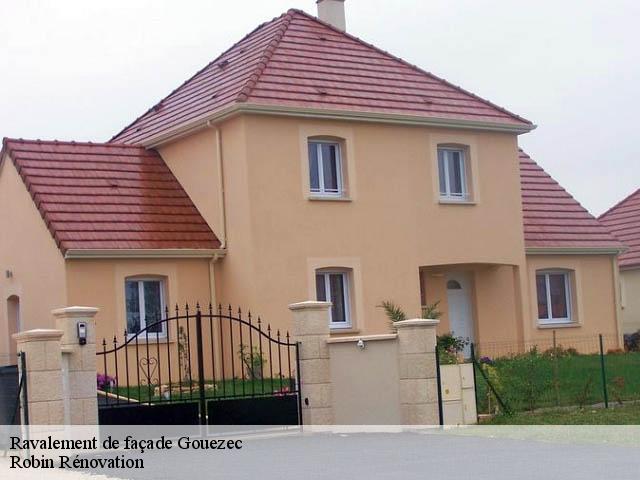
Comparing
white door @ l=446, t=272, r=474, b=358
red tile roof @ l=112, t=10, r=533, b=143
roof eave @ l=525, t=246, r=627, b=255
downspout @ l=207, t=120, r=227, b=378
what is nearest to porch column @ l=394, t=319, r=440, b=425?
downspout @ l=207, t=120, r=227, b=378

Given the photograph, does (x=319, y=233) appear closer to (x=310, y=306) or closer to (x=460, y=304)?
(x=460, y=304)

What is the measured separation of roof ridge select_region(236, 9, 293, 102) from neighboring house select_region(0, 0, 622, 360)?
56 mm

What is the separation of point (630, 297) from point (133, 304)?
2007 cm

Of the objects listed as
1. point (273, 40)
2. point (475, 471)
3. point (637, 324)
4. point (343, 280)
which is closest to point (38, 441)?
point (475, 471)

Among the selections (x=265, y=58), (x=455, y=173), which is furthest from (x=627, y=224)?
(x=265, y=58)

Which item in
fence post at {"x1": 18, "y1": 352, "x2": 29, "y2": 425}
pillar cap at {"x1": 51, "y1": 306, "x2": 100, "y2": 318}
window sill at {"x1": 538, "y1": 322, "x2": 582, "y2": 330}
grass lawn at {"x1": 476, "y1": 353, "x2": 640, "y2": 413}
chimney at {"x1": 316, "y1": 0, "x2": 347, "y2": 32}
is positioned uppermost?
chimney at {"x1": 316, "y1": 0, "x2": 347, "y2": 32}

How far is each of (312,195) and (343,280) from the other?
2.09m

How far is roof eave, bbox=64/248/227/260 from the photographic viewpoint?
2502 cm

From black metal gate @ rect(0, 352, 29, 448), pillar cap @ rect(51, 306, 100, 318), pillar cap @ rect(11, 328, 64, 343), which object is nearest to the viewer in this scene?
pillar cap @ rect(11, 328, 64, 343)

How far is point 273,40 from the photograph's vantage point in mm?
29125

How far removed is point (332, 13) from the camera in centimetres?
3316

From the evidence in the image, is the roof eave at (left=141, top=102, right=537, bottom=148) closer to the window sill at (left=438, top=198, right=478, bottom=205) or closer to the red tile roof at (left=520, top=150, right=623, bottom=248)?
the window sill at (left=438, top=198, right=478, bottom=205)

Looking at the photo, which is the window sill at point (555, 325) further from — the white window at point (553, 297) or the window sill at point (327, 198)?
the window sill at point (327, 198)

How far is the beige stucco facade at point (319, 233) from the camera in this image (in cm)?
2616
